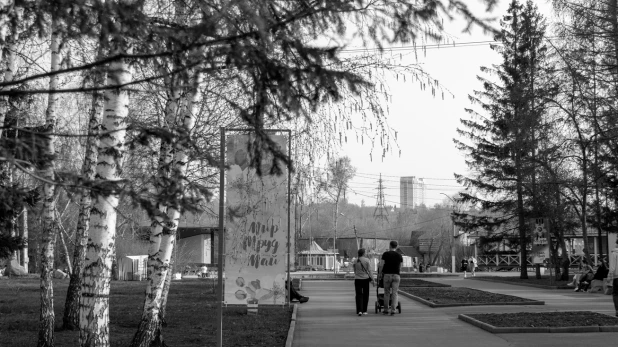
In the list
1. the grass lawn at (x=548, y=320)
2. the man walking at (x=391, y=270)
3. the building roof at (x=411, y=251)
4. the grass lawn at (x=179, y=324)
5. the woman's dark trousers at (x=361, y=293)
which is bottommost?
the grass lawn at (x=179, y=324)

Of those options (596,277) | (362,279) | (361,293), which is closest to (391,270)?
(362,279)

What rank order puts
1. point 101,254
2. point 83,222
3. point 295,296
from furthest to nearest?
point 295,296 < point 83,222 < point 101,254

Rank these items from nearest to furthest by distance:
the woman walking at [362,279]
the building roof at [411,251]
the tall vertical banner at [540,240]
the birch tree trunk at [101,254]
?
the birch tree trunk at [101,254]
the woman walking at [362,279]
the tall vertical banner at [540,240]
the building roof at [411,251]

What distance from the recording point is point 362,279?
1886 centimetres

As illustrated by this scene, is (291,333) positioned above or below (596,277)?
below

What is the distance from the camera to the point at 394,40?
5.69 metres

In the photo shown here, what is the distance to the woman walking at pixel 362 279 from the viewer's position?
18.9 meters

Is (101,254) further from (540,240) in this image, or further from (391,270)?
(540,240)

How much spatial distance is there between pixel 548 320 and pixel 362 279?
4864 mm

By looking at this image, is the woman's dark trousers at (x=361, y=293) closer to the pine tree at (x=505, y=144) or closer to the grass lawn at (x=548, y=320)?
the grass lawn at (x=548, y=320)

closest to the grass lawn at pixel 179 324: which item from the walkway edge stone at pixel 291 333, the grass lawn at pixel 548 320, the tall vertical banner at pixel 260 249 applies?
the walkway edge stone at pixel 291 333

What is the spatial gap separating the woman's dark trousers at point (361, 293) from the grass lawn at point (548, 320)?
3033 mm

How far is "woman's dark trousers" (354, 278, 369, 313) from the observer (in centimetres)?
1897

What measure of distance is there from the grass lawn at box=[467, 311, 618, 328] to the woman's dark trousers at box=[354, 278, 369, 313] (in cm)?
303
